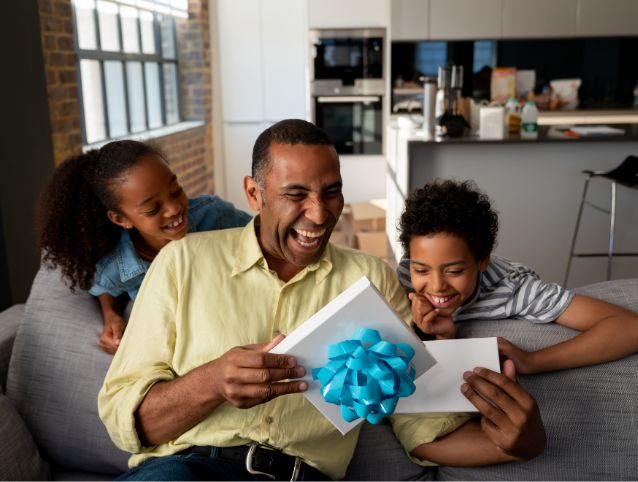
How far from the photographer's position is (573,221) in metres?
4.16

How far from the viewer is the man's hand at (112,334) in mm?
1790

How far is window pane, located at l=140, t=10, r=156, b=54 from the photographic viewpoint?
5912 mm

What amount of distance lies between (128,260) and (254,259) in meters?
0.58

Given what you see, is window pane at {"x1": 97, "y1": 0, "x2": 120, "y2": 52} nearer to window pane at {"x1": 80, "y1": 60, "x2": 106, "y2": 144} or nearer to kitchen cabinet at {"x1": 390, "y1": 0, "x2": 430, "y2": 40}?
window pane at {"x1": 80, "y1": 60, "x2": 106, "y2": 144}

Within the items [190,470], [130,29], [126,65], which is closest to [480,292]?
[190,470]

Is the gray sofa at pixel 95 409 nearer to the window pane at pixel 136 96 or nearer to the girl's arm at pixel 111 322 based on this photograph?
the girl's arm at pixel 111 322

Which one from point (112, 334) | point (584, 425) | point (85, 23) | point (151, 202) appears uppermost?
point (85, 23)

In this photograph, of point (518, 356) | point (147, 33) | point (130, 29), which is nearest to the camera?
point (518, 356)

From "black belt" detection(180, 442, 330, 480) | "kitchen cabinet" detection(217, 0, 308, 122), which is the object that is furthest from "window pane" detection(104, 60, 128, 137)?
"black belt" detection(180, 442, 330, 480)

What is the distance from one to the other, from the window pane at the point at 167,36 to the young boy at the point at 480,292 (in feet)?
17.4

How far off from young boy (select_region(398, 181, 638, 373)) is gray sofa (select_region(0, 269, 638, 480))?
51 millimetres

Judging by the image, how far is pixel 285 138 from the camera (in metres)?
1.44

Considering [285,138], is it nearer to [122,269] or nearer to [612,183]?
[122,269]

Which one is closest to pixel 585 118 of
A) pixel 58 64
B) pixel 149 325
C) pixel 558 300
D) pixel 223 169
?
pixel 223 169
